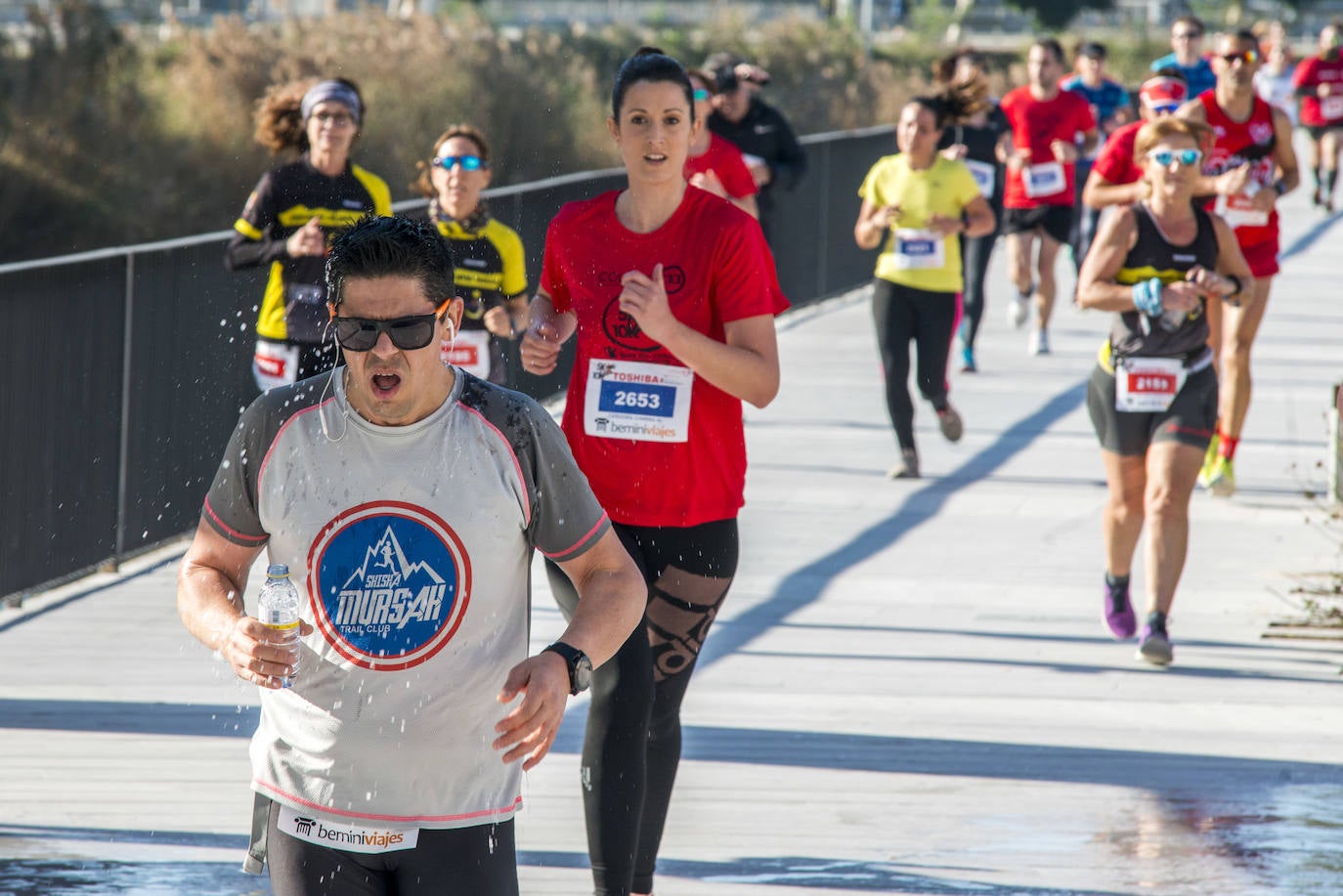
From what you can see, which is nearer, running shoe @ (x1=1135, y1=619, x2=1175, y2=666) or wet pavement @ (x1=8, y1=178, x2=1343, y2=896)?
wet pavement @ (x1=8, y1=178, x2=1343, y2=896)

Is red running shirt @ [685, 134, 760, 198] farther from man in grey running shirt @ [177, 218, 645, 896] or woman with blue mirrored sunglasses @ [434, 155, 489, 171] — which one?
man in grey running shirt @ [177, 218, 645, 896]

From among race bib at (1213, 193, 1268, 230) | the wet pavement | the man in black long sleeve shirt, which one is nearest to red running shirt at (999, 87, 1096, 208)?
the man in black long sleeve shirt

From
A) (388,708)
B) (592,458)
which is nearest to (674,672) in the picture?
(592,458)

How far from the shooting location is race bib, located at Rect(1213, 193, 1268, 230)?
1040 centimetres

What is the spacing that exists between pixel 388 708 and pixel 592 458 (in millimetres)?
1737

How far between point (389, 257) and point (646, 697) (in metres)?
1.62

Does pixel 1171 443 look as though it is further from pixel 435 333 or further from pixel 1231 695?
pixel 435 333

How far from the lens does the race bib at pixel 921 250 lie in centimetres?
1098

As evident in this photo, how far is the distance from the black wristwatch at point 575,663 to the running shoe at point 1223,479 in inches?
312

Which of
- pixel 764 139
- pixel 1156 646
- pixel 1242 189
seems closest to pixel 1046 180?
pixel 764 139

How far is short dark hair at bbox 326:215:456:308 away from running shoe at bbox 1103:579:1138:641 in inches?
194

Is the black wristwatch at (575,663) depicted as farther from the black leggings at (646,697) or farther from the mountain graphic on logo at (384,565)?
the black leggings at (646,697)

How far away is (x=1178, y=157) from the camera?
753cm

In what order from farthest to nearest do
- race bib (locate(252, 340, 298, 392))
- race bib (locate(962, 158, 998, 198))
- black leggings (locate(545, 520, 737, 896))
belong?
race bib (locate(962, 158, 998, 198)) < race bib (locate(252, 340, 298, 392)) < black leggings (locate(545, 520, 737, 896))
